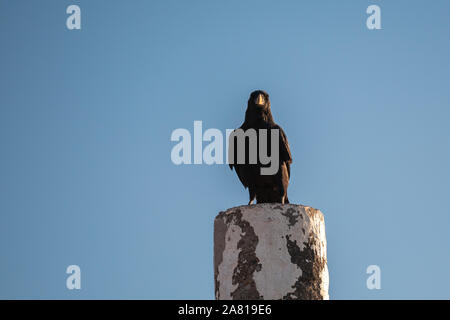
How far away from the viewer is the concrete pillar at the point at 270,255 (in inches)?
232

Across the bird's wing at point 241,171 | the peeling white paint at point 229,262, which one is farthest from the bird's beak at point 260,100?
the peeling white paint at point 229,262

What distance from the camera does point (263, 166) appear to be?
7.62 metres

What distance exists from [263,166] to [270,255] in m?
1.80

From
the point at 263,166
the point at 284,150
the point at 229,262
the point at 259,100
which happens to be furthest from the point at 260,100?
the point at 229,262

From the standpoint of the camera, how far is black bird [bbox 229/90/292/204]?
299 inches

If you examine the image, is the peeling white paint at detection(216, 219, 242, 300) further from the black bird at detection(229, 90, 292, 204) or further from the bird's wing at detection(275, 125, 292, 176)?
the bird's wing at detection(275, 125, 292, 176)

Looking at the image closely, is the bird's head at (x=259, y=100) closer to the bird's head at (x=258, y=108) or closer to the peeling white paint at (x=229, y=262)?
the bird's head at (x=258, y=108)

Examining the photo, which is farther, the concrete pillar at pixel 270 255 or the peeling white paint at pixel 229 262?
the peeling white paint at pixel 229 262

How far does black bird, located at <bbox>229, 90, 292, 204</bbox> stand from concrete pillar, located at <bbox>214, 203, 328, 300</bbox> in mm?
1416

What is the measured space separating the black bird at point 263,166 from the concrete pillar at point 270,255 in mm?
1416

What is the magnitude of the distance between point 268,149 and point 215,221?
1417 mm

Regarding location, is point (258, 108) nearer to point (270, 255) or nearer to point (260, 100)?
point (260, 100)
